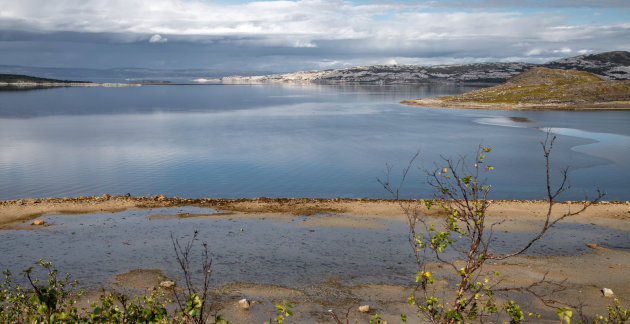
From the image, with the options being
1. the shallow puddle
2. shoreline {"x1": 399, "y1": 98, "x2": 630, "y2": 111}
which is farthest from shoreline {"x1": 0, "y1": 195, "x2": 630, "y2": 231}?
shoreline {"x1": 399, "y1": 98, "x2": 630, "y2": 111}

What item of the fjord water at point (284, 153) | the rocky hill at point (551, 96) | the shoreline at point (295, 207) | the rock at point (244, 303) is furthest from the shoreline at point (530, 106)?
the rock at point (244, 303)

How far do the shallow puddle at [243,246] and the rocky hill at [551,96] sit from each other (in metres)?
103

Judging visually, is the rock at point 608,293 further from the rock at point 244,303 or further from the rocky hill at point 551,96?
the rocky hill at point 551,96

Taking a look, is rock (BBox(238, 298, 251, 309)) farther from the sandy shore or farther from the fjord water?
the fjord water

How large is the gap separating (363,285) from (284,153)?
36593mm

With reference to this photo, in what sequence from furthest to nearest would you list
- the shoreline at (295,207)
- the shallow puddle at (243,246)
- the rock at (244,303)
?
1. the shoreline at (295,207)
2. the shallow puddle at (243,246)
3. the rock at (244,303)

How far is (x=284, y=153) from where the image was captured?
55094mm

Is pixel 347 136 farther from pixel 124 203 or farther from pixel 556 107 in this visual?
pixel 556 107

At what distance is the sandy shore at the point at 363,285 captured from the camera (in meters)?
17.5

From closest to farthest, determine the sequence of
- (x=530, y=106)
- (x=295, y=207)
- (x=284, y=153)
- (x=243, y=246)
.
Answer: (x=243, y=246) < (x=295, y=207) < (x=284, y=153) < (x=530, y=106)

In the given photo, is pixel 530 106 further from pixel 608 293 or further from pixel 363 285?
pixel 363 285

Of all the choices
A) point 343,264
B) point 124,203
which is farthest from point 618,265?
point 124,203

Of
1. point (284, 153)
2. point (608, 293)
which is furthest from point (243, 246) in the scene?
point (284, 153)

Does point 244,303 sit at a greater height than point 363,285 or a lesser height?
greater
